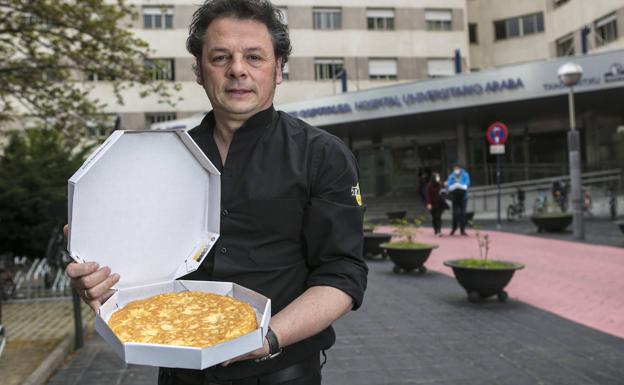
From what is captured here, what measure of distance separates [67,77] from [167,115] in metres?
24.8

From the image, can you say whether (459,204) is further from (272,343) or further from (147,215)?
(272,343)

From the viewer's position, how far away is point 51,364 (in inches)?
195

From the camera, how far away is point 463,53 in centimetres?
→ 3441

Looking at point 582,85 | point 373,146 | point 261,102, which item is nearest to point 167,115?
point 373,146

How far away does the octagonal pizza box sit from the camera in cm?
141

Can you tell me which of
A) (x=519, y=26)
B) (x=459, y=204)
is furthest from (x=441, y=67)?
(x=459, y=204)

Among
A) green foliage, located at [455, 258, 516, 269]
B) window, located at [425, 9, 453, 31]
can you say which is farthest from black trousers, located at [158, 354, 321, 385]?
window, located at [425, 9, 453, 31]

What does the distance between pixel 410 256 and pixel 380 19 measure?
2752 cm

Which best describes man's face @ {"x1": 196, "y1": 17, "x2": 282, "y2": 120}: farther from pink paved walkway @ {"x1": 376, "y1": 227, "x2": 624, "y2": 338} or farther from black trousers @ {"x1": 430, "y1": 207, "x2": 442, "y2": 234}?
black trousers @ {"x1": 430, "y1": 207, "x2": 442, "y2": 234}

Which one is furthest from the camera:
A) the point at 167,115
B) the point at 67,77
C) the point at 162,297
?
the point at 167,115

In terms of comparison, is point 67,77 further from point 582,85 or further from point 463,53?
point 463,53

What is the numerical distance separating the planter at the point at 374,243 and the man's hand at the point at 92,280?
996cm

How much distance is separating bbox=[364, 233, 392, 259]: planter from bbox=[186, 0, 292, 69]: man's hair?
9.73 metres

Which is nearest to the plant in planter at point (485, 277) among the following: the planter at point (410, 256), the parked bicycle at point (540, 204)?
the planter at point (410, 256)
